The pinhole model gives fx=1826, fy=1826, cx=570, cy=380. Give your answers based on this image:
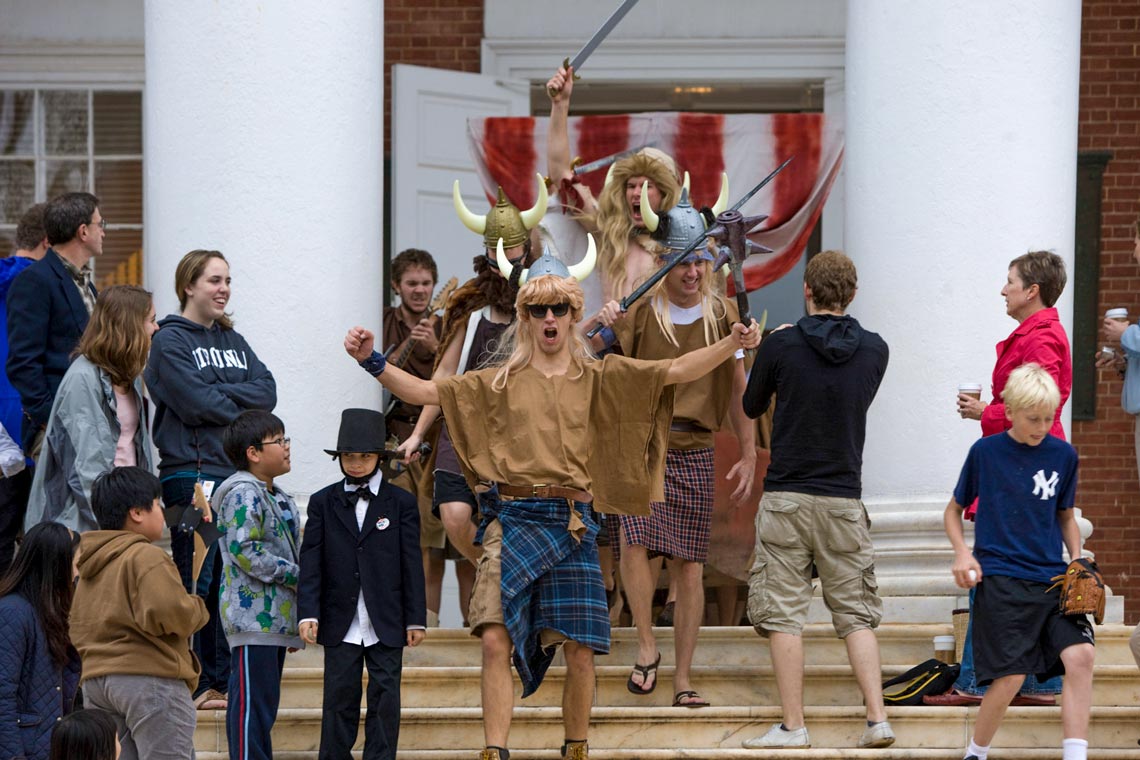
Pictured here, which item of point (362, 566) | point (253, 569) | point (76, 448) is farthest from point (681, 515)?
point (76, 448)

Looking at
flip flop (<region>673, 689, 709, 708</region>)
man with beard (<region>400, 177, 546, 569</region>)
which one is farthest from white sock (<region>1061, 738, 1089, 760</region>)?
man with beard (<region>400, 177, 546, 569</region>)

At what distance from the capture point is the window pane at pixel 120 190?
11.5 metres

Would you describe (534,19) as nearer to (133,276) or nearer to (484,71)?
(484,71)

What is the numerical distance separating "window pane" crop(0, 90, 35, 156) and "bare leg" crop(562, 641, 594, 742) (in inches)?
262

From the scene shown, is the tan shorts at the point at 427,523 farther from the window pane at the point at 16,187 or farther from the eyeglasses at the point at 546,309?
the window pane at the point at 16,187

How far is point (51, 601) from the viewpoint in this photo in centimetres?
568

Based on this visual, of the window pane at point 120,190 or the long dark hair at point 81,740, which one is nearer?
the long dark hair at point 81,740

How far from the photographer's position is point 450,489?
24.4 feet

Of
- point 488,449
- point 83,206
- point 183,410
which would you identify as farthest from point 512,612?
point 83,206

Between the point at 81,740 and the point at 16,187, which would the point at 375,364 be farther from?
the point at 16,187

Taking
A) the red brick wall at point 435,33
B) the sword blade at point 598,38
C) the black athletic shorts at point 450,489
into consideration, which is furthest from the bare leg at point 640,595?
the red brick wall at point 435,33

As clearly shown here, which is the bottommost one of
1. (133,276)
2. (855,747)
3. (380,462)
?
(855,747)

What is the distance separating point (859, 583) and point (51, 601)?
2.82m

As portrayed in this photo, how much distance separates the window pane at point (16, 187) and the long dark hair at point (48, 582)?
613 cm
